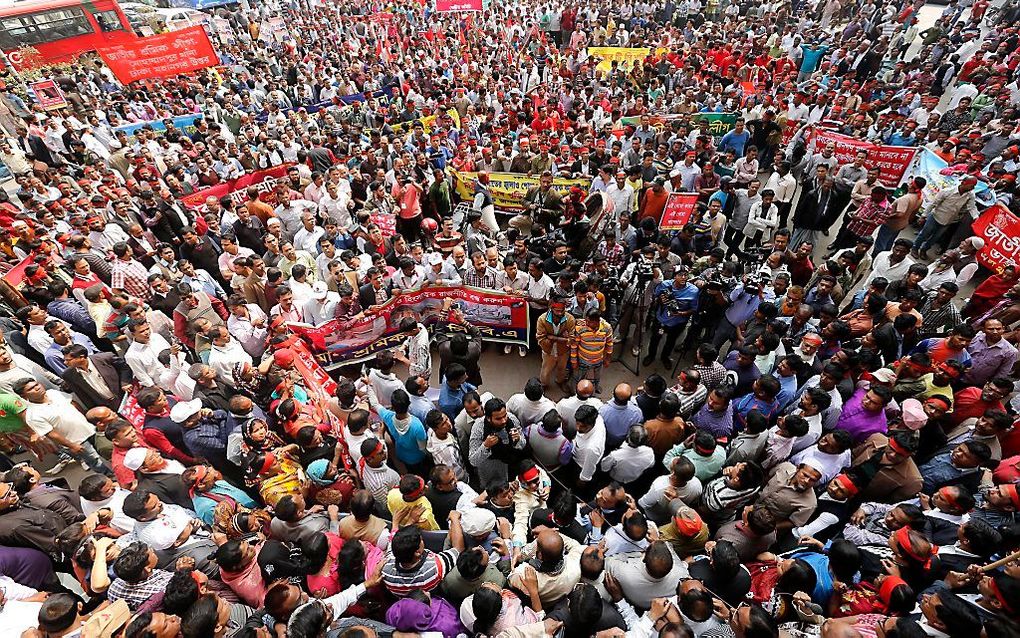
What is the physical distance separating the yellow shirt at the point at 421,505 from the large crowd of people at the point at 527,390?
2 cm

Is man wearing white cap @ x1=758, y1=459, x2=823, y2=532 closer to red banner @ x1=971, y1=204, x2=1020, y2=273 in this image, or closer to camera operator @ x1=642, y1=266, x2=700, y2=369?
camera operator @ x1=642, y1=266, x2=700, y2=369

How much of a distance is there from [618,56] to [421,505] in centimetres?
1662

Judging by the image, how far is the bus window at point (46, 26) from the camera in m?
19.7

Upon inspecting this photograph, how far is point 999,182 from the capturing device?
301 inches

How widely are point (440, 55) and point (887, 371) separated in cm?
1842

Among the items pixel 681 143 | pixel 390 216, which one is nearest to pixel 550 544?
pixel 390 216

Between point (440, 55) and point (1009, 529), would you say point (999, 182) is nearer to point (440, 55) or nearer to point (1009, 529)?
point (1009, 529)

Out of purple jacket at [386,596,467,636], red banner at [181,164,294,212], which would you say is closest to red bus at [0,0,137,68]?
red banner at [181,164,294,212]

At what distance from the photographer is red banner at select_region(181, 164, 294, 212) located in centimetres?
910

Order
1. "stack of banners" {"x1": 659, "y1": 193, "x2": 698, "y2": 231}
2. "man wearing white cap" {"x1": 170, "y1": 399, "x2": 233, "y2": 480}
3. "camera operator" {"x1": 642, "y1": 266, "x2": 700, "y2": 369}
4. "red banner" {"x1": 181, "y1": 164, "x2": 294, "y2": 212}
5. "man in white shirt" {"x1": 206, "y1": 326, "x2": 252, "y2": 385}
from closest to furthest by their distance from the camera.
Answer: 1. "man wearing white cap" {"x1": 170, "y1": 399, "x2": 233, "y2": 480}
2. "man in white shirt" {"x1": 206, "y1": 326, "x2": 252, "y2": 385}
3. "camera operator" {"x1": 642, "y1": 266, "x2": 700, "y2": 369}
4. "stack of banners" {"x1": 659, "y1": 193, "x2": 698, "y2": 231}
5. "red banner" {"x1": 181, "y1": 164, "x2": 294, "y2": 212}

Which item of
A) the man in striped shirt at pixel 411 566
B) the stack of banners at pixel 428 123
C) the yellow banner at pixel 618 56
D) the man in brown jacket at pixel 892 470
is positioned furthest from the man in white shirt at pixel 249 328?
the yellow banner at pixel 618 56

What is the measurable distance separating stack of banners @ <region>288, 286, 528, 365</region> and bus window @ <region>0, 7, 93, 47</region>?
25478 millimetres

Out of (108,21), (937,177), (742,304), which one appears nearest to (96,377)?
(742,304)

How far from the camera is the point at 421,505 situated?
11.8 feet
